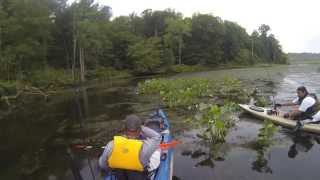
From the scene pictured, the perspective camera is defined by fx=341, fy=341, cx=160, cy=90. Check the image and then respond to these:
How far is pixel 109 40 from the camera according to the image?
6019cm

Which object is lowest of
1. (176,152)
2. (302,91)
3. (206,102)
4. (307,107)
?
(176,152)

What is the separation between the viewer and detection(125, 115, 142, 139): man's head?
5.79 metres

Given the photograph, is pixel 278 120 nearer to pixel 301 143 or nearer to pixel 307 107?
pixel 307 107

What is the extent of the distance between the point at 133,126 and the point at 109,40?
183 feet

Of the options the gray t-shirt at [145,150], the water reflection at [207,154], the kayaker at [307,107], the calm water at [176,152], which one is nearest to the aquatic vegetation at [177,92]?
the calm water at [176,152]

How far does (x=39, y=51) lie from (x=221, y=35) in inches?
2279

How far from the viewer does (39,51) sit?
35781 millimetres

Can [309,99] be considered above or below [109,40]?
below

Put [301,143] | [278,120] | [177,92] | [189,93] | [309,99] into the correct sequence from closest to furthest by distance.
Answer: [301,143]
[309,99]
[278,120]
[189,93]
[177,92]

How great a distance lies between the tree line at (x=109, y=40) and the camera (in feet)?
111

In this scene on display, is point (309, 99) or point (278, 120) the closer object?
point (309, 99)

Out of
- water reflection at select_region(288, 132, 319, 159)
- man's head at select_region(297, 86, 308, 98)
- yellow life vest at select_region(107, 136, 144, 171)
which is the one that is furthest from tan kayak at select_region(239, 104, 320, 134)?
yellow life vest at select_region(107, 136, 144, 171)

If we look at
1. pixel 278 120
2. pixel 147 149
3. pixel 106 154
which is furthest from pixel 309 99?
pixel 106 154

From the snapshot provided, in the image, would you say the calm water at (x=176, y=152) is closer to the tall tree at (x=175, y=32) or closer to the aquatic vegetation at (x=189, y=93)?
the aquatic vegetation at (x=189, y=93)
